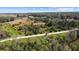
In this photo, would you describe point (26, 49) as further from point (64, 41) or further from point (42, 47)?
point (64, 41)

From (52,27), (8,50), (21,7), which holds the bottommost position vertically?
(8,50)
